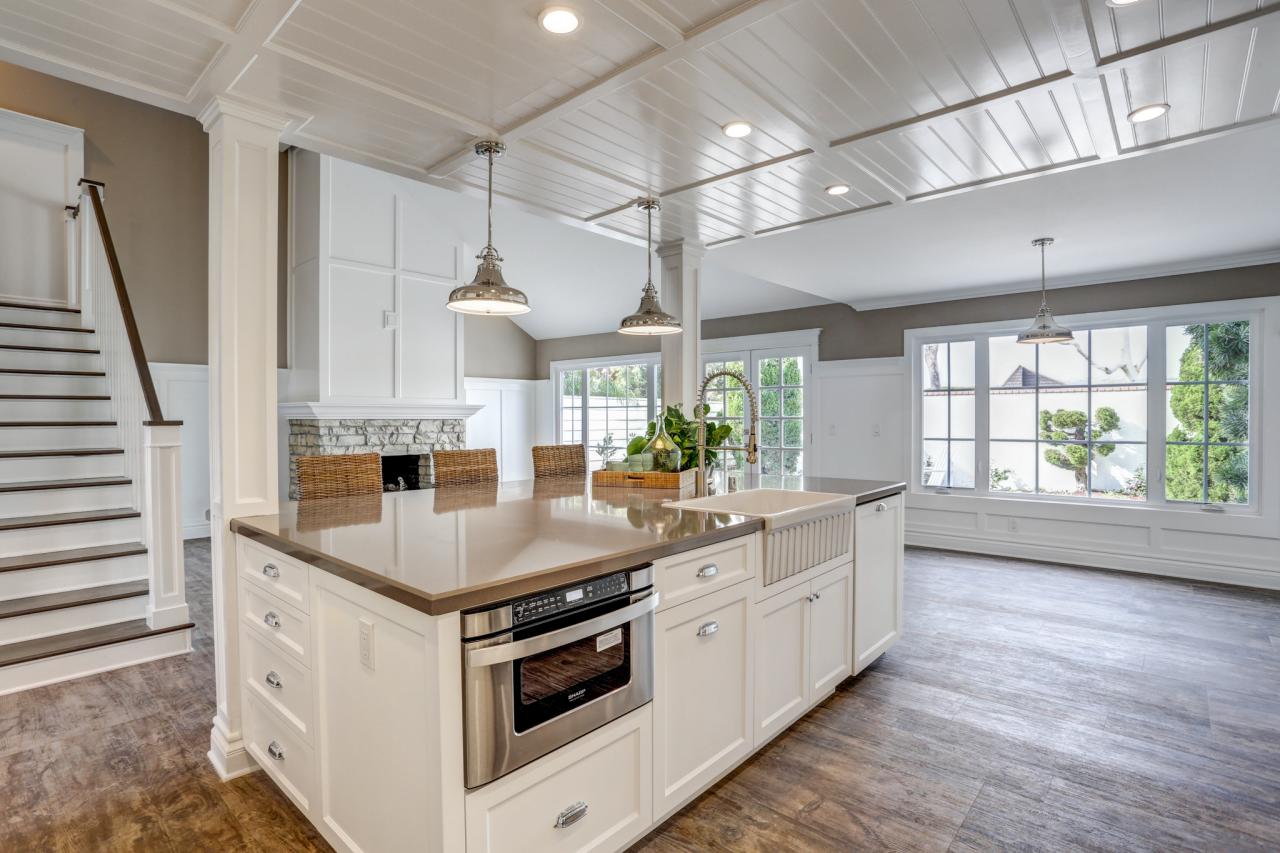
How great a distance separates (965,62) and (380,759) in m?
2.50

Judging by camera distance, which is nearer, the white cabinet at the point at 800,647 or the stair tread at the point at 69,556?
the white cabinet at the point at 800,647

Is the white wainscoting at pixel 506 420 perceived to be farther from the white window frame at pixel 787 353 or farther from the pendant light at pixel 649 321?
the pendant light at pixel 649 321

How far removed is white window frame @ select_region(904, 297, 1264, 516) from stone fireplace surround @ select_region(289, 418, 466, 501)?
4.72 metres

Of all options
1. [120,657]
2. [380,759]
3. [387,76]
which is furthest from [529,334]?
[380,759]

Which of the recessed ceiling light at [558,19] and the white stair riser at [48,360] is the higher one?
the recessed ceiling light at [558,19]

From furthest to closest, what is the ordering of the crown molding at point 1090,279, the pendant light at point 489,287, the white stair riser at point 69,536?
the crown molding at point 1090,279 → the white stair riser at point 69,536 → the pendant light at point 489,287

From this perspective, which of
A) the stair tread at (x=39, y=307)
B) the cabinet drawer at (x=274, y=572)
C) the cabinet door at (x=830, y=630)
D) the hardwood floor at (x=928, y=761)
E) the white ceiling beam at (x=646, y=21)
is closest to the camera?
the white ceiling beam at (x=646, y=21)

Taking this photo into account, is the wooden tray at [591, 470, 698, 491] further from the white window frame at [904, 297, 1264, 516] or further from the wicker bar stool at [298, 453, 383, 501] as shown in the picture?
the white window frame at [904, 297, 1264, 516]

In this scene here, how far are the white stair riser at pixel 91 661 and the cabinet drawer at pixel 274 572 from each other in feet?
5.48

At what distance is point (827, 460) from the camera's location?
672 cm

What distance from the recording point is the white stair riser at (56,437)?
12.7 ft

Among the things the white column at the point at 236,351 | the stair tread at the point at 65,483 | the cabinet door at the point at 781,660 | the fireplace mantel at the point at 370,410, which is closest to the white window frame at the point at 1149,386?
the cabinet door at the point at 781,660

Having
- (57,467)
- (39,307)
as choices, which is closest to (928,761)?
(57,467)

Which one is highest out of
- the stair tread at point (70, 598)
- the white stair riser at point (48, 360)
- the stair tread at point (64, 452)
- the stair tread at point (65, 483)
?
the white stair riser at point (48, 360)
